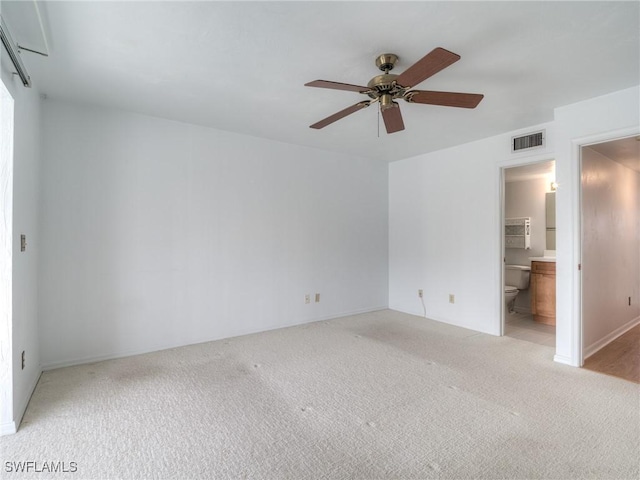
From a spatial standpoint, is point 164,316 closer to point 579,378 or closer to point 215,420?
point 215,420

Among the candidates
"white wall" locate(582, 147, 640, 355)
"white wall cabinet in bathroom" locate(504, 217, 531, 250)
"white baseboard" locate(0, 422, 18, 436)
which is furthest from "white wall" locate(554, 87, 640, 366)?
"white baseboard" locate(0, 422, 18, 436)

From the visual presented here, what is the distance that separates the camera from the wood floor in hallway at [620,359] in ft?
9.18

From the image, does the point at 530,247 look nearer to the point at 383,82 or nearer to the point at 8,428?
the point at 383,82

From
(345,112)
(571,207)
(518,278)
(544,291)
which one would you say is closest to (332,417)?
(345,112)

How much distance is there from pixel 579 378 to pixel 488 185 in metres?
2.16

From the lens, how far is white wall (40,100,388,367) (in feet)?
9.61

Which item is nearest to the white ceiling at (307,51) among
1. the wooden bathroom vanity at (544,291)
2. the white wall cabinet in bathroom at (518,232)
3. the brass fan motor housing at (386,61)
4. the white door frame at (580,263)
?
the brass fan motor housing at (386,61)

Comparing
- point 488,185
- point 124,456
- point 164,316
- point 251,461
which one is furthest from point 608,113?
point 164,316

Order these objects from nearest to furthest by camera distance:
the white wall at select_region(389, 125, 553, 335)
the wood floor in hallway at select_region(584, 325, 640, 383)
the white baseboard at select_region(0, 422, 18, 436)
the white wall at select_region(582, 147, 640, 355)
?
the white baseboard at select_region(0, 422, 18, 436)
the wood floor in hallway at select_region(584, 325, 640, 383)
the white wall at select_region(582, 147, 640, 355)
the white wall at select_region(389, 125, 553, 335)

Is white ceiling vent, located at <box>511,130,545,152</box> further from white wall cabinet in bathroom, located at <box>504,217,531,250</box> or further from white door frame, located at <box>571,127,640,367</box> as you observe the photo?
white wall cabinet in bathroom, located at <box>504,217,531,250</box>

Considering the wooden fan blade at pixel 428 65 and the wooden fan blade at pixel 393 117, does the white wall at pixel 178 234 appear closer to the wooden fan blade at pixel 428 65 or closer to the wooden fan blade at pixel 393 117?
the wooden fan blade at pixel 393 117

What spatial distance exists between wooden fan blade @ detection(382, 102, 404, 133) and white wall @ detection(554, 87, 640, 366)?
5.31 ft

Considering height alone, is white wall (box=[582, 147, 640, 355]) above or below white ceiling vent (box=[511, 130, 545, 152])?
below

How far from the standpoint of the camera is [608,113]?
8.96ft
